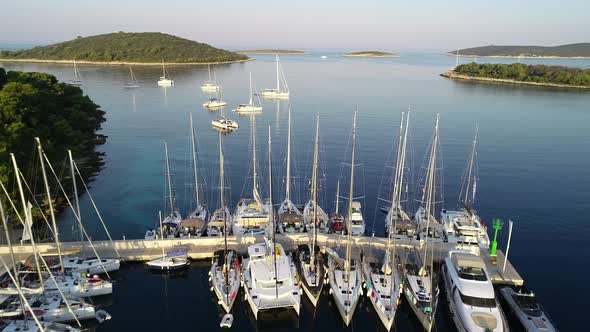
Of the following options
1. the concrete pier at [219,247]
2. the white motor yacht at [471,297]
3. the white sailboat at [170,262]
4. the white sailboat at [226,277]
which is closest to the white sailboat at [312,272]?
the concrete pier at [219,247]

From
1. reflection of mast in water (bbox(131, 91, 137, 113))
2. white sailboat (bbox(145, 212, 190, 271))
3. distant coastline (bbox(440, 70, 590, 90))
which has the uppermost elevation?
distant coastline (bbox(440, 70, 590, 90))

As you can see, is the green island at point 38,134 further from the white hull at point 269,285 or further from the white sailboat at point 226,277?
the white hull at point 269,285

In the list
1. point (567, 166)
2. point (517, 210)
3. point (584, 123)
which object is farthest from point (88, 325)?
point (584, 123)

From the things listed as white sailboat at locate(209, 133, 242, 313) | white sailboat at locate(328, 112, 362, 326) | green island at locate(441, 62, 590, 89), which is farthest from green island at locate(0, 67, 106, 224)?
green island at locate(441, 62, 590, 89)

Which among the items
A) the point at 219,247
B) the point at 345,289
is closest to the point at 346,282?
the point at 345,289

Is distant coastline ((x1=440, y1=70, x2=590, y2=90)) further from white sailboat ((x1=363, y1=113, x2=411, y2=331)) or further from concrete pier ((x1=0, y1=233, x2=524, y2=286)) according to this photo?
white sailboat ((x1=363, y1=113, x2=411, y2=331))

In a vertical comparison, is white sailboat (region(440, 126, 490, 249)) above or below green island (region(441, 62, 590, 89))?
below
